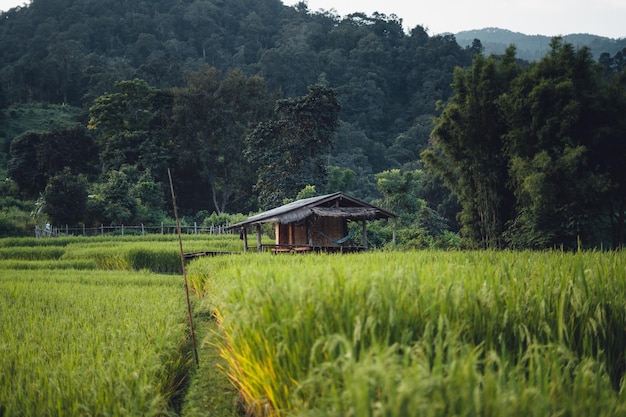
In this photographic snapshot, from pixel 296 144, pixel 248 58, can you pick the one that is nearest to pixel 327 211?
pixel 296 144

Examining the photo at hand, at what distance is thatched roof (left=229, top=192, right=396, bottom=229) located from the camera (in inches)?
671

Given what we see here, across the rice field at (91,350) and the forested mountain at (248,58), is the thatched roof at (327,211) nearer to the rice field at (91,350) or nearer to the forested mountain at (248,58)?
the rice field at (91,350)

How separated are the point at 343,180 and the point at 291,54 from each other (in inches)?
1397

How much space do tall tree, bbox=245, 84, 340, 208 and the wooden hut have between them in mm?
14223

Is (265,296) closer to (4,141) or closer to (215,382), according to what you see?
(215,382)

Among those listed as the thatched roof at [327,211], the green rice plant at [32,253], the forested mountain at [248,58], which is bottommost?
the green rice plant at [32,253]

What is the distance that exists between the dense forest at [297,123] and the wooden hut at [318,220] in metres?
3.96

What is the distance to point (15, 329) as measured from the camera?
634 centimetres

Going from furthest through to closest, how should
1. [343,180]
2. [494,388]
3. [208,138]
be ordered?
[208,138], [343,180], [494,388]

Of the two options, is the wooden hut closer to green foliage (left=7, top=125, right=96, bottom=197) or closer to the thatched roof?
the thatched roof

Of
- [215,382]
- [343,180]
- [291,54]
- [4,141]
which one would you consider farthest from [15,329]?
[291,54]

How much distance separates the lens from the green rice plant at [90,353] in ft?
12.2

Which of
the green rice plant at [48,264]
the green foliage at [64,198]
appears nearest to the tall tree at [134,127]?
the green foliage at [64,198]

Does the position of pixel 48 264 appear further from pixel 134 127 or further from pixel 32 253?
pixel 134 127
